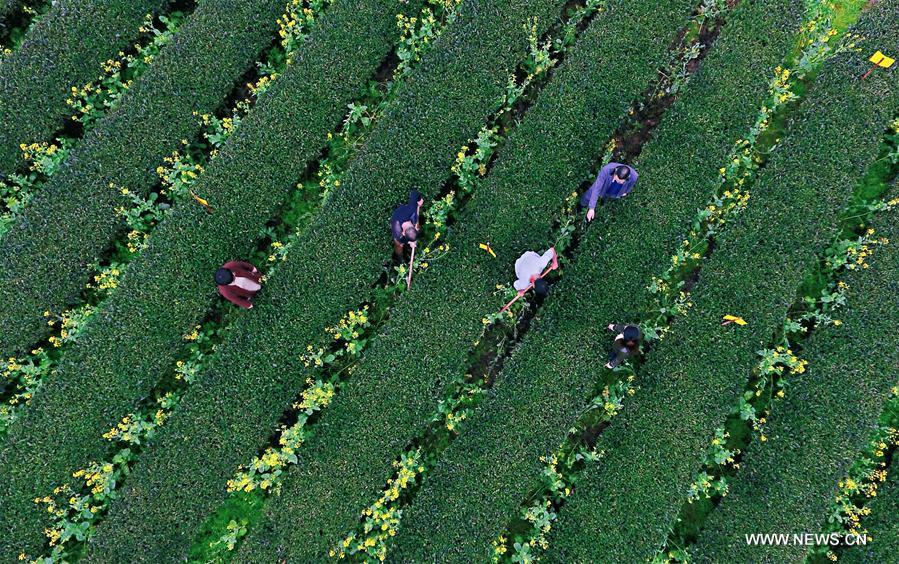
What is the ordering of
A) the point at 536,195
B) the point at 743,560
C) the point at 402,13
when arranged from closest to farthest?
the point at 743,560
the point at 536,195
the point at 402,13

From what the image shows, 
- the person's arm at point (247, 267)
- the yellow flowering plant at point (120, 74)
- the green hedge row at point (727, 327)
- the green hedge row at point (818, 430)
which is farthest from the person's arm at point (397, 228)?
the green hedge row at point (818, 430)

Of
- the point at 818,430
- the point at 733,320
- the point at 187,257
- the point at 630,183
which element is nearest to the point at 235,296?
the point at 187,257

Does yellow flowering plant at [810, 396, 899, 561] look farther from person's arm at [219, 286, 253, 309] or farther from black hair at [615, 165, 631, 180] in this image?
person's arm at [219, 286, 253, 309]

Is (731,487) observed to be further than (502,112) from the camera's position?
No

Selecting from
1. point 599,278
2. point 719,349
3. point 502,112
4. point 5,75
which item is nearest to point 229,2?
point 5,75

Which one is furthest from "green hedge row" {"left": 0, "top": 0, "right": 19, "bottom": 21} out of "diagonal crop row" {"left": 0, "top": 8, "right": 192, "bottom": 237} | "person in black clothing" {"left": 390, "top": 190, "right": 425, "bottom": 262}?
"person in black clothing" {"left": 390, "top": 190, "right": 425, "bottom": 262}

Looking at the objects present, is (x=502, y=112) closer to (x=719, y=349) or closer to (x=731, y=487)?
(x=719, y=349)

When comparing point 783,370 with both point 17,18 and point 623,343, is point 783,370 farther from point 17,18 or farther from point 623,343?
point 17,18
